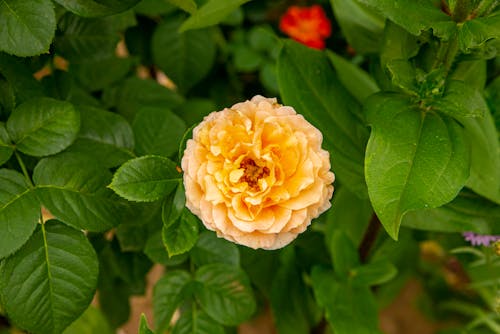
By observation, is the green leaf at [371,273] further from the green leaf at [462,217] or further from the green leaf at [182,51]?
the green leaf at [182,51]

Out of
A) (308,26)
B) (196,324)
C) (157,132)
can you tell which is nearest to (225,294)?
(196,324)

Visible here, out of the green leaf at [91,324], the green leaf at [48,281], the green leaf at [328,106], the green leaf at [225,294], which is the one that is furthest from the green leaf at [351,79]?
the green leaf at [91,324]

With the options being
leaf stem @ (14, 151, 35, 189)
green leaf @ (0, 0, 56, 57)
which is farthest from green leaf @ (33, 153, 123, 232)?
green leaf @ (0, 0, 56, 57)

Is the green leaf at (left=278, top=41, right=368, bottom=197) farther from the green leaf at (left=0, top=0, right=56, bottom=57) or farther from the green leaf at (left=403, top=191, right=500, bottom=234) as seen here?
the green leaf at (left=0, top=0, right=56, bottom=57)

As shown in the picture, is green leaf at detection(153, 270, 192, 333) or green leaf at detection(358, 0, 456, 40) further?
green leaf at detection(153, 270, 192, 333)

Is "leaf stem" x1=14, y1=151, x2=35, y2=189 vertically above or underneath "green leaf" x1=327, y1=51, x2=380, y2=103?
underneath

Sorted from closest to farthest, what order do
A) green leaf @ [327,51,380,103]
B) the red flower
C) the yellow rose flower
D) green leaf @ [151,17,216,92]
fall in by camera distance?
the yellow rose flower → green leaf @ [327,51,380,103] → green leaf @ [151,17,216,92] → the red flower
